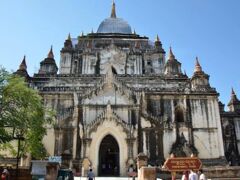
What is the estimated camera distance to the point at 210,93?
95.7 ft

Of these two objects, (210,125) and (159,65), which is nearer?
(210,125)

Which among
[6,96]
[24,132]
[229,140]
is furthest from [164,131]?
[6,96]

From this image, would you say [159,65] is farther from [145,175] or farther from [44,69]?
[145,175]

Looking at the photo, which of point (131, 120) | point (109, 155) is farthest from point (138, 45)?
point (109, 155)

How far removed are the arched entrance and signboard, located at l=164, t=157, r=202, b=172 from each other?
14.6 meters

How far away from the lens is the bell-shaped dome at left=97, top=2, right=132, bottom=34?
1868 inches

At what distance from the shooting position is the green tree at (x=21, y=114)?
60.8 ft

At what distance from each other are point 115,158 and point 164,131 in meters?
5.31

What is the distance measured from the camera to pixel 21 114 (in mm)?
19328

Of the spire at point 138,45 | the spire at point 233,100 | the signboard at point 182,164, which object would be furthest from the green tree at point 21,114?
the spire at point 233,100

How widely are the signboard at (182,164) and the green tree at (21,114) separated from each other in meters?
10.1

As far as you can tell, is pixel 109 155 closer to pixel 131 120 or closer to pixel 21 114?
pixel 131 120

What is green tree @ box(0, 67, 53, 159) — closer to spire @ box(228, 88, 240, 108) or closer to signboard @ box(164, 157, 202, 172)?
signboard @ box(164, 157, 202, 172)

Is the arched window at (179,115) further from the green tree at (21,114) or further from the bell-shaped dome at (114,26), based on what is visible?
the bell-shaped dome at (114,26)
